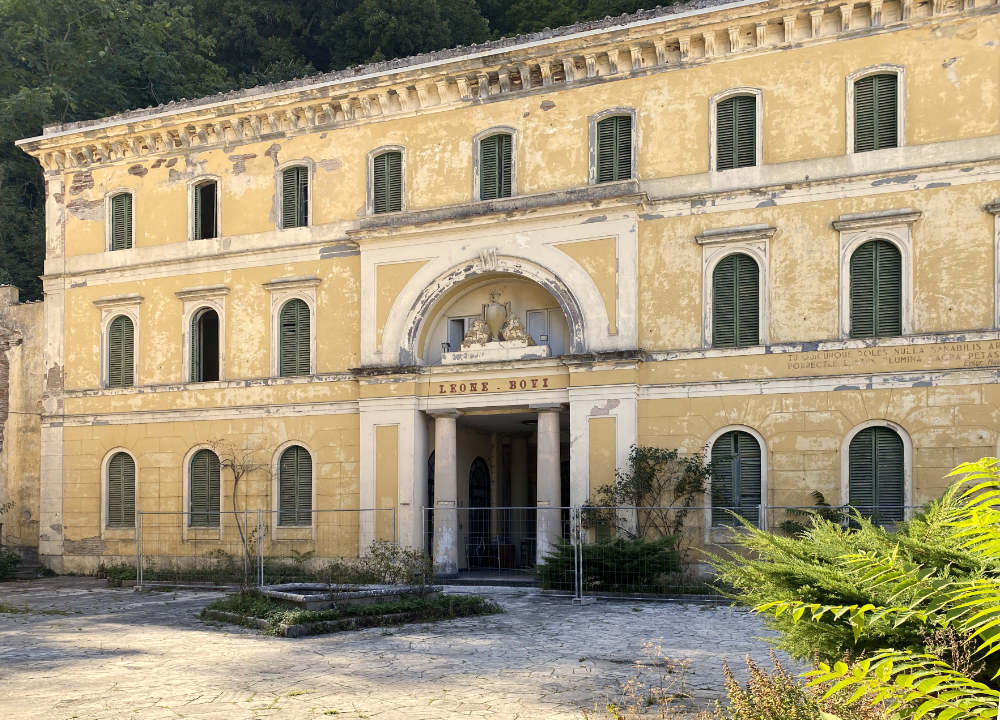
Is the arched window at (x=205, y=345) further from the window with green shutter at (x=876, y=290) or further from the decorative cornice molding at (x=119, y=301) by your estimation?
the window with green shutter at (x=876, y=290)

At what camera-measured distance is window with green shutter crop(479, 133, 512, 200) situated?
24.4m

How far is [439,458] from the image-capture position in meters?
24.5

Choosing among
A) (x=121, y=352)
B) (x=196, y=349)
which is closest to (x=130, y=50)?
(x=121, y=352)

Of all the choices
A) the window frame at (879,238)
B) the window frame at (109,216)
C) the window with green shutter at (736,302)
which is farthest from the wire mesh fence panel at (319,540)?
the window frame at (879,238)

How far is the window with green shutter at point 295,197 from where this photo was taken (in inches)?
1046

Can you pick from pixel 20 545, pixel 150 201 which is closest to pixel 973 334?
pixel 150 201

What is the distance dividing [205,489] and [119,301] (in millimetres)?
5695

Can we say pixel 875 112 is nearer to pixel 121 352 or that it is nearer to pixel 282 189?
pixel 282 189

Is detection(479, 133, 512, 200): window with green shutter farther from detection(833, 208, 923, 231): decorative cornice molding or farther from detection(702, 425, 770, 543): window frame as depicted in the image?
detection(833, 208, 923, 231): decorative cornice molding

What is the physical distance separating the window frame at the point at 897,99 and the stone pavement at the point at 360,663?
986cm

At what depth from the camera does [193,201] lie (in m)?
27.8

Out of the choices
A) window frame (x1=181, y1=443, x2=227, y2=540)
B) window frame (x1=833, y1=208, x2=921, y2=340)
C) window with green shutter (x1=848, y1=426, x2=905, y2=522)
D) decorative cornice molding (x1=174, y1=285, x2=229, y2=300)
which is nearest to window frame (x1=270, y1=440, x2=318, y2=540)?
window frame (x1=181, y1=443, x2=227, y2=540)

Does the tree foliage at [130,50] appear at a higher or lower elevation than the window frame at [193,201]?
higher

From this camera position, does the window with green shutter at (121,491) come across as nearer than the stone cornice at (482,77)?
No
